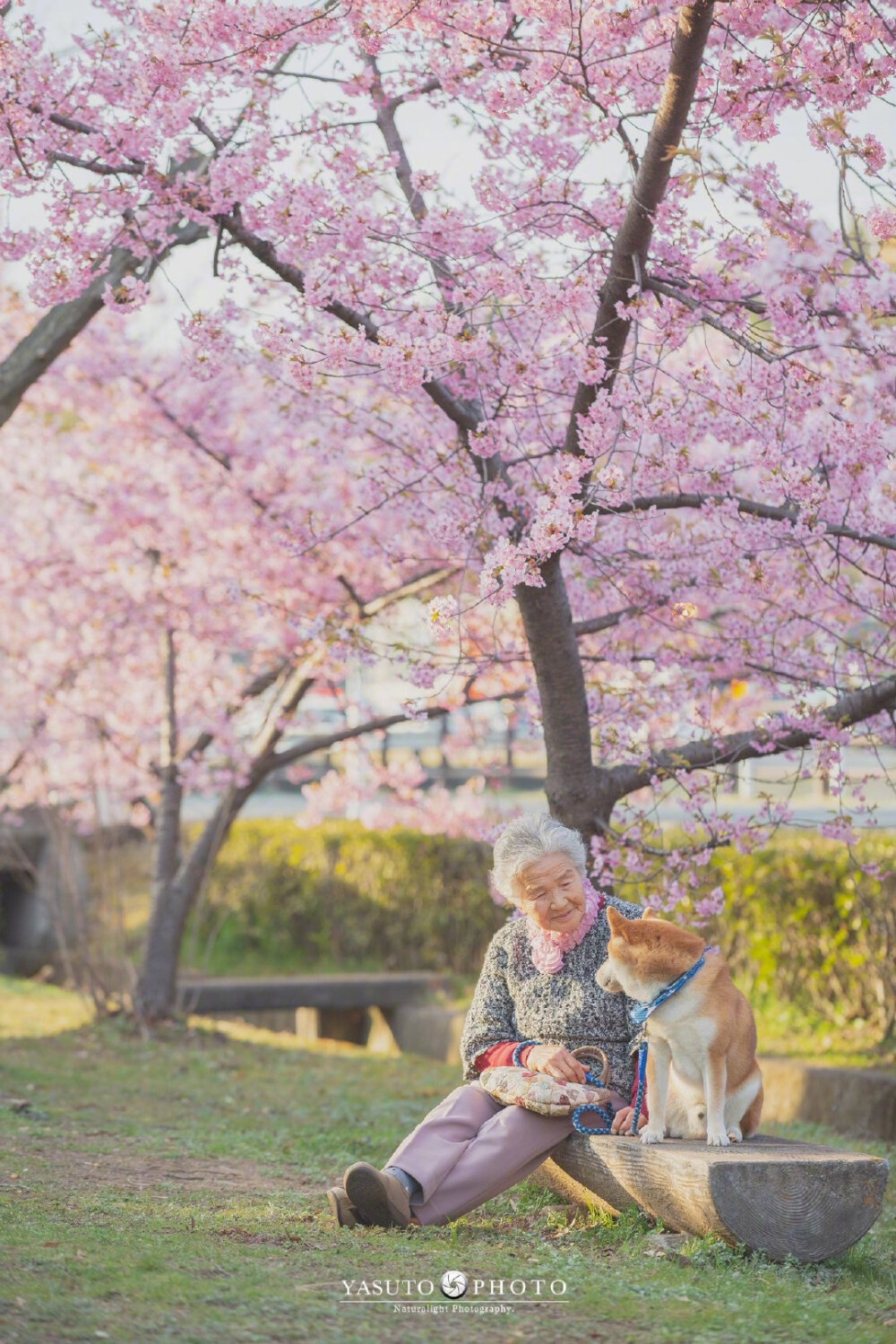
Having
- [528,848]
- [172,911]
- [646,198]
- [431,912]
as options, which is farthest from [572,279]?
[431,912]

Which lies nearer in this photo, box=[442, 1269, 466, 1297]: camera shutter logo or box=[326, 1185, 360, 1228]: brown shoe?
box=[442, 1269, 466, 1297]: camera shutter logo

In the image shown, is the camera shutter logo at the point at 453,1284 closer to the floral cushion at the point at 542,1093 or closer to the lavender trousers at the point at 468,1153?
the lavender trousers at the point at 468,1153

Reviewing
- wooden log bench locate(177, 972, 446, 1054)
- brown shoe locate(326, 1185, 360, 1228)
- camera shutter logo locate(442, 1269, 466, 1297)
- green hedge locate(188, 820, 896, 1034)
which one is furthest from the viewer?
wooden log bench locate(177, 972, 446, 1054)

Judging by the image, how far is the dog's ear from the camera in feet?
12.4

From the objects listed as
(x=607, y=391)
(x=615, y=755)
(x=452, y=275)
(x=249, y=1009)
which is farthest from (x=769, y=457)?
(x=249, y=1009)

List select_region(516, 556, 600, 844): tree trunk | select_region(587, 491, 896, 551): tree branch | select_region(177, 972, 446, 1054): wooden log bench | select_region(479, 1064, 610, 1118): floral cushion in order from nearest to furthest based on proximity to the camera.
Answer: select_region(479, 1064, 610, 1118): floral cushion < select_region(587, 491, 896, 551): tree branch < select_region(516, 556, 600, 844): tree trunk < select_region(177, 972, 446, 1054): wooden log bench

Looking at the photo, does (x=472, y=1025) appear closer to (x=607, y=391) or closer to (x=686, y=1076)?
(x=686, y=1076)

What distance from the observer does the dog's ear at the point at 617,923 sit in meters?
3.79

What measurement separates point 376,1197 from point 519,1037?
72 cm

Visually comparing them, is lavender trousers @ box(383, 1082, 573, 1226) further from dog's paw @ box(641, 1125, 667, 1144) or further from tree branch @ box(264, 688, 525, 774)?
tree branch @ box(264, 688, 525, 774)

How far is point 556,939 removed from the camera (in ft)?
13.9

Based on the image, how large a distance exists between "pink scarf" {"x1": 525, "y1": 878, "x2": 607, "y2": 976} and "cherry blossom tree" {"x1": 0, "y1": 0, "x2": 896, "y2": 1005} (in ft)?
2.95

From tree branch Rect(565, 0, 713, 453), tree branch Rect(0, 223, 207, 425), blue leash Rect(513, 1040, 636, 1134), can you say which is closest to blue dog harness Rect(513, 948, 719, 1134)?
blue leash Rect(513, 1040, 636, 1134)

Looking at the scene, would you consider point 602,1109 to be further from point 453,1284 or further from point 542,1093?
point 453,1284
